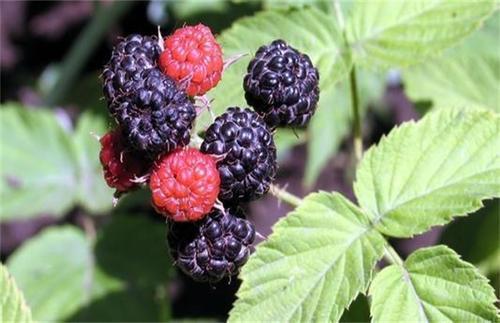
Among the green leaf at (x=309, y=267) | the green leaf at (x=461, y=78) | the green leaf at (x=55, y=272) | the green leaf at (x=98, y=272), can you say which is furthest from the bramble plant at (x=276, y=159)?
the green leaf at (x=55, y=272)

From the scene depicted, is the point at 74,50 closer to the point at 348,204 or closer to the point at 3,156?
the point at 3,156

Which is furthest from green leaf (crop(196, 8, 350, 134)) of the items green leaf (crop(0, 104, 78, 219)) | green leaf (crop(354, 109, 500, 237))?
green leaf (crop(0, 104, 78, 219))

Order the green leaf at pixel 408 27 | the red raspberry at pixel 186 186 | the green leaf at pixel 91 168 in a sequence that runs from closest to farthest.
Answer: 1. the red raspberry at pixel 186 186
2. the green leaf at pixel 408 27
3. the green leaf at pixel 91 168

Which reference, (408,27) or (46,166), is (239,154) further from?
(46,166)

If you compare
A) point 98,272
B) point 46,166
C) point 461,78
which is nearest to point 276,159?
point 461,78

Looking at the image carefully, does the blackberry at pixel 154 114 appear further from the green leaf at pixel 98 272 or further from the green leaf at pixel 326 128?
the green leaf at pixel 326 128

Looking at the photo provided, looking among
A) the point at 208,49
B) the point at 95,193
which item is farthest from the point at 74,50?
the point at 208,49

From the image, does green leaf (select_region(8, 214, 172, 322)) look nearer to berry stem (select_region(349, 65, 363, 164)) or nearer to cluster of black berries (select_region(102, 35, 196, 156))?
berry stem (select_region(349, 65, 363, 164))
